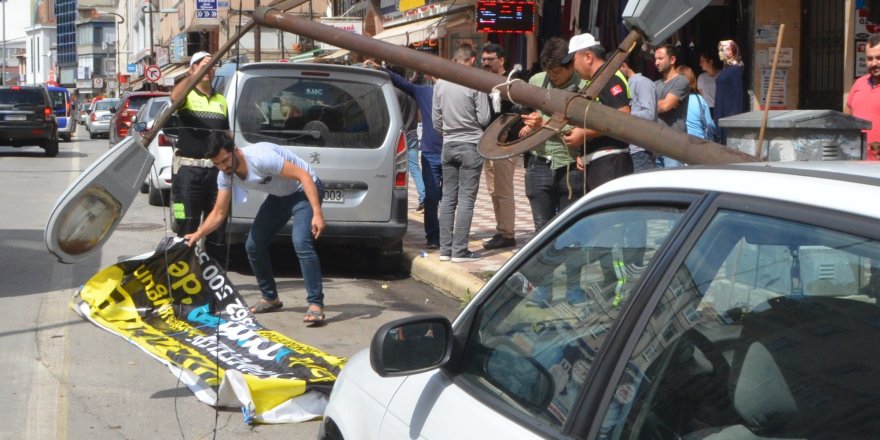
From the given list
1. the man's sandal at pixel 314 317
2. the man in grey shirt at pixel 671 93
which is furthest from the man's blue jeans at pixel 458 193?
the man's sandal at pixel 314 317

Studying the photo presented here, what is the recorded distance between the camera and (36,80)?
14175cm

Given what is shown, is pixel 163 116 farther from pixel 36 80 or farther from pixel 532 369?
pixel 36 80

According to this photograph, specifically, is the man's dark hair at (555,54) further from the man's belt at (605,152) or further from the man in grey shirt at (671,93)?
the man in grey shirt at (671,93)

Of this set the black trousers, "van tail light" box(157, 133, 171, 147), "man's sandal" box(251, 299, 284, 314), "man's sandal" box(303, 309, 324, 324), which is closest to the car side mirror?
"man's sandal" box(303, 309, 324, 324)

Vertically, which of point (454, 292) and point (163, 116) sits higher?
point (163, 116)

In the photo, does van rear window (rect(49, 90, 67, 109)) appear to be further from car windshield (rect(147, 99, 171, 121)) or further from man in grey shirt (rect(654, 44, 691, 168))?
man in grey shirt (rect(654, 44, 691, 168))

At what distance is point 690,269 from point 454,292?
712cm

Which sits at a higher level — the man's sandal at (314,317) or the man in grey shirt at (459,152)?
the man in grey shirt at (459,152)

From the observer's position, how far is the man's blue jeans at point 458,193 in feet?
32.3

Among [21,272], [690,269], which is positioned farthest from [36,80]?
[690,269]

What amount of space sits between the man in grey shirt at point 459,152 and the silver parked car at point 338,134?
0.47m

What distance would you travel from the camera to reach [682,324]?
2.19m

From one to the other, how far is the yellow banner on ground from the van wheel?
22.9m

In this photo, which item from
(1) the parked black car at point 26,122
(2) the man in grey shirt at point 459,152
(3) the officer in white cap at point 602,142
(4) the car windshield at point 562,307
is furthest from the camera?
(1) the parked black car at point 26,122
